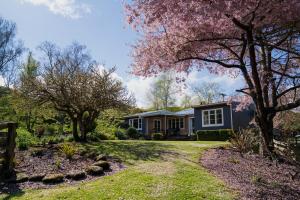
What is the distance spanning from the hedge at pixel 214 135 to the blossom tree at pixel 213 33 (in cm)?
1077

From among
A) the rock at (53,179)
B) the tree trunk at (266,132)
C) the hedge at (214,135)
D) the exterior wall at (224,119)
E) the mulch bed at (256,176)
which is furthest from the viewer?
the exterior wall at (224,119)

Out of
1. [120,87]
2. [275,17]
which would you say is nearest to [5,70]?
[120,87]

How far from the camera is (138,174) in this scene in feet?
26.2

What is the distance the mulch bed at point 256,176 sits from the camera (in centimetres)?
717

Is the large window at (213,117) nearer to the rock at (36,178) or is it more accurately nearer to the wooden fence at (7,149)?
the wooden fence at (7,149)

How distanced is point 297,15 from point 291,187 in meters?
4.46

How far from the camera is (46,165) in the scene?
9734 mm

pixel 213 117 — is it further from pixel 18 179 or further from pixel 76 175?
pixel 18 179

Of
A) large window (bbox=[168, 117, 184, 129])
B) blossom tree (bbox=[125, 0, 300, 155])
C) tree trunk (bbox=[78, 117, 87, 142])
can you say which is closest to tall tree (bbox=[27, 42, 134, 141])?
tree trunk (bbox=[78, 117, 87, 142])

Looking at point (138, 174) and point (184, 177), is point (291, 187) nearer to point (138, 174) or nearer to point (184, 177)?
point (184, 177)

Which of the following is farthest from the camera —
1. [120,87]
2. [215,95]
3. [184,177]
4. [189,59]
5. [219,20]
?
[215,95]

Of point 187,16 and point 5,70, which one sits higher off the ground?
point 5,70

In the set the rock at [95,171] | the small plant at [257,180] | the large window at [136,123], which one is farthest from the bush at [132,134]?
the small plant at [257,180]

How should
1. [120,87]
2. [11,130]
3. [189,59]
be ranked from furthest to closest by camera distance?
[120,87] → [189,59] → [11,130]
